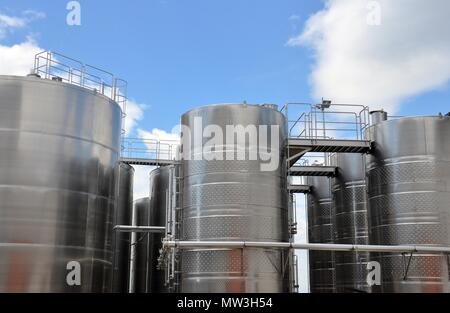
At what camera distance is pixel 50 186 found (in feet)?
51.1

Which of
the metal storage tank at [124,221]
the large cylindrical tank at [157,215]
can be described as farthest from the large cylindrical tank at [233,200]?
the large cylindrical tank at [157,215]

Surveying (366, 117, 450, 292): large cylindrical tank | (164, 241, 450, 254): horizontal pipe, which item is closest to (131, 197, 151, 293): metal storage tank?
(164, 241, 450, 254): horizontal pipe

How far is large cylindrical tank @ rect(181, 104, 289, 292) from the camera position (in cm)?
1634

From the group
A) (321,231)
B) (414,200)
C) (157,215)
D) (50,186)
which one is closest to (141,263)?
(157,215)

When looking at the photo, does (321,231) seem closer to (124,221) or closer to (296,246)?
(124,221)

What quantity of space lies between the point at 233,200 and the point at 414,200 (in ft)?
21.5

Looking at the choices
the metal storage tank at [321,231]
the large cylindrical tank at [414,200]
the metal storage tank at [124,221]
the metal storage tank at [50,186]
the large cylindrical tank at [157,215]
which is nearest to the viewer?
the metal storage tank at [50,186]

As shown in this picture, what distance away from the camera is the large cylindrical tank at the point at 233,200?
643 inches

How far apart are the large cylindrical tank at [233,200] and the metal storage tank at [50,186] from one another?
2.93 metres

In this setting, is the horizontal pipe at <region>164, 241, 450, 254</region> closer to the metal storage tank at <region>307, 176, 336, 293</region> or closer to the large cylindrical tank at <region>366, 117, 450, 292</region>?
the large cylindrical tank at <region>366, 117, 450, 292</region>

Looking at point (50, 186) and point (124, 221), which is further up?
point (50, 186)

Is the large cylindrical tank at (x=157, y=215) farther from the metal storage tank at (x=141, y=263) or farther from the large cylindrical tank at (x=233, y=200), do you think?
the large cylindrical tank at (x=233, y=200)

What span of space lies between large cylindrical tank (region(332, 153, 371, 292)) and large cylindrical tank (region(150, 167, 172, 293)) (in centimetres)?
820
